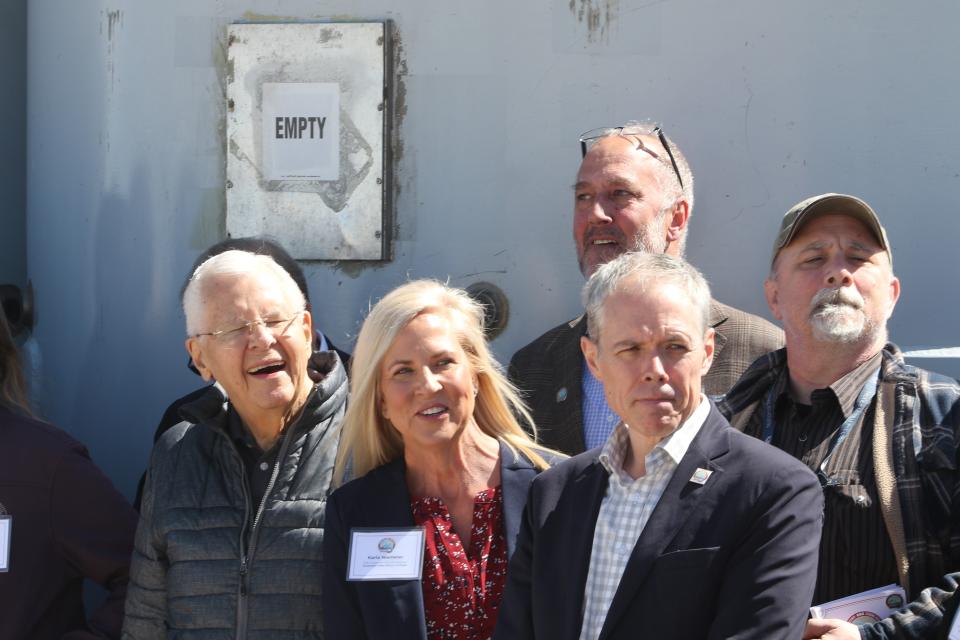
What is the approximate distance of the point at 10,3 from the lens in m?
4.02

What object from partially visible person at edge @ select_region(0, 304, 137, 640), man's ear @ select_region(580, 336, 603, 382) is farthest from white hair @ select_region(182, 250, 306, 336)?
man's ear @ select_region(580, 336, 603, 382)

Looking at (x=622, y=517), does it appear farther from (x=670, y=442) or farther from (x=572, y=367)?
Answer: (x=572, y=367)

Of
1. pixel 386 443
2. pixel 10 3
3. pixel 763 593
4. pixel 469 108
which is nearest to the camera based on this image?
pixel 763 593

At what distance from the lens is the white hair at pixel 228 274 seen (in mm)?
2693

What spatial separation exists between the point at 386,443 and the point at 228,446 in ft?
1.20

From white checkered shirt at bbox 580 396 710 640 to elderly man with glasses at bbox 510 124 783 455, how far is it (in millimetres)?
854

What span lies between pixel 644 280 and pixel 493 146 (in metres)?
1.45

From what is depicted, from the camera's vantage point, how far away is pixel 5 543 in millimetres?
2805

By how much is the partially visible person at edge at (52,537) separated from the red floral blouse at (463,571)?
87cm

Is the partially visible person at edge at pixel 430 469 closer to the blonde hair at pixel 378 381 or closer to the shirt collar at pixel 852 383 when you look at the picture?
the blonde hair at pixel 378 381

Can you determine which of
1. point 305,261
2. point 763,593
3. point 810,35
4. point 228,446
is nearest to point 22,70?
point 305,261

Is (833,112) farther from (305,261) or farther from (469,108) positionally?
(305,261)

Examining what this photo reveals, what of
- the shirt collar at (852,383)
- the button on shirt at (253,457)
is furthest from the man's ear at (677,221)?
the button on shirt at (253,457)

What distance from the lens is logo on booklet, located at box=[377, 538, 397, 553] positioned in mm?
2359
